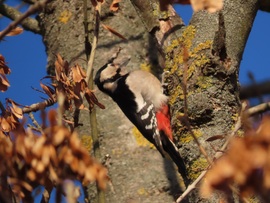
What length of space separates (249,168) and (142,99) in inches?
147

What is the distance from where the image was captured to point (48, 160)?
98cm

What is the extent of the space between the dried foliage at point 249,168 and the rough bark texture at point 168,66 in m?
0.76

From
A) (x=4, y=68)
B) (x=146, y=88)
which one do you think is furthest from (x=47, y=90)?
(x=146, y=88)

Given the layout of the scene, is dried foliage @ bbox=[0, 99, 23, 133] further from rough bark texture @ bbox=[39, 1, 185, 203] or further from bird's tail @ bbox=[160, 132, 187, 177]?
bird's tail @ bbox=[160, 132, 187, 177]

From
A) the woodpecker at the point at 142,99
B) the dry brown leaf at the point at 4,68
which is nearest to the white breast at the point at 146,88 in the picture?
the woodpecker at the point at 142,99

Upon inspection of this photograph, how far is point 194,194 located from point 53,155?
1300 mm

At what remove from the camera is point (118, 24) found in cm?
394

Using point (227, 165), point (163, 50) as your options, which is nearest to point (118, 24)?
point (163, 50)

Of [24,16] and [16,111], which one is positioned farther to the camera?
[16,111]

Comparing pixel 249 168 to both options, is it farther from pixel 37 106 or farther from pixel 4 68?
pixel 37 106

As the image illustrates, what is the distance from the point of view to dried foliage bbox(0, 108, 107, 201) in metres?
0.99

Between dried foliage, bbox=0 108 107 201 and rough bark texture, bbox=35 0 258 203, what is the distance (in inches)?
23.7

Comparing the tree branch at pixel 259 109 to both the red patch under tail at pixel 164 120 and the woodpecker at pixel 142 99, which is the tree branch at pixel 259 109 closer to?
the woodpecker at pixel 142 99

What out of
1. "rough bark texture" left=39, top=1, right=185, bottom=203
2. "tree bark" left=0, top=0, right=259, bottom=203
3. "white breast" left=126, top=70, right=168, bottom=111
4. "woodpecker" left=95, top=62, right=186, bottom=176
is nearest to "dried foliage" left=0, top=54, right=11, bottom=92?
"tree bark" left=0, top=0, right=259, bottom=203
